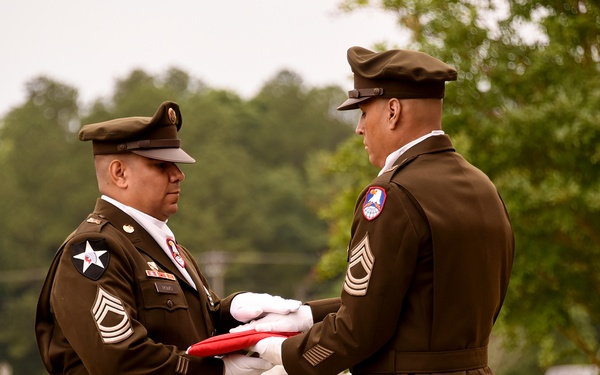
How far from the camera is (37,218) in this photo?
63.3m

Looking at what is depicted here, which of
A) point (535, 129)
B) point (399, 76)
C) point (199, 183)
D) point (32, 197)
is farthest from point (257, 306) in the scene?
point (32, 197)

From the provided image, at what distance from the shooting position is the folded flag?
4.91 m

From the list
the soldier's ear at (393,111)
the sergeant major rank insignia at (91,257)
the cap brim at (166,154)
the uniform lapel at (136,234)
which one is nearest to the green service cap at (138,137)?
the cap brim at (166,154)

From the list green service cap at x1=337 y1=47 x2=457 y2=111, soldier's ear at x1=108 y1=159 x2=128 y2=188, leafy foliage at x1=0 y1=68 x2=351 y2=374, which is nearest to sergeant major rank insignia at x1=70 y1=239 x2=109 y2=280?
soldier's ear at x1=108 y1=159 x2=128 y2=188

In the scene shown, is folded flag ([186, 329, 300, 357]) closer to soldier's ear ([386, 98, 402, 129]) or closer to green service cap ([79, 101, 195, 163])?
green service cap ([79, 101, 195, 163])

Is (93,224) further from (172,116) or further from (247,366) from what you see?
(247,366)

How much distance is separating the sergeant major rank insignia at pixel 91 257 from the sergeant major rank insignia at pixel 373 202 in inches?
46.2

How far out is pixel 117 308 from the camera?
4828mm

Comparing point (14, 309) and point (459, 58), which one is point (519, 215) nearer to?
point (459, 58)

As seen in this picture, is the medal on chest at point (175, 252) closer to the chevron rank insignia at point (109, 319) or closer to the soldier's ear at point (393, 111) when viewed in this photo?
the chevron rank insignia at point (109, 319)

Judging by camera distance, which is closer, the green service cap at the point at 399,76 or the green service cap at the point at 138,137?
the green service cap at the point at 399,76

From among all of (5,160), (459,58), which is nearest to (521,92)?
(459,58)

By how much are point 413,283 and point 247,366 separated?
0.92 m

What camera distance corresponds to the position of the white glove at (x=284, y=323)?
500cm
